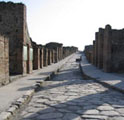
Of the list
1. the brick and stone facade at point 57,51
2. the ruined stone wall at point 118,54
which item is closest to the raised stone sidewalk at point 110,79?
the ruined stone wall at point 118,54

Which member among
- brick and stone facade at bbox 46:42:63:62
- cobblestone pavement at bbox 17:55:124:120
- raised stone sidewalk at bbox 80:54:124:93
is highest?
brick and stone facade at bbox 46:42:63:62

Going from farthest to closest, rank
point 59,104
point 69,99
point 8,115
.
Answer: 1. point 69,99
2. point 59,104
3. point 8,115

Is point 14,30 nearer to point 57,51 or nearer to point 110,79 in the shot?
point 110,79

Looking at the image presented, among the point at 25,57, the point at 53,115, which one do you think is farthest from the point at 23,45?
the point at 53,115

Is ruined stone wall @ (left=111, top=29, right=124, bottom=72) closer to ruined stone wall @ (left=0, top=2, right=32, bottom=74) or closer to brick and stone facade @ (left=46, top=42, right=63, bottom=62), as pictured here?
ruined stone wall @ (left=0, top=2, right=32, bottom=74)

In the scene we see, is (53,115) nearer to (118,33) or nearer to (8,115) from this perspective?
(8,115)

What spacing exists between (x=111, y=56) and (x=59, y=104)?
10248 millimetres

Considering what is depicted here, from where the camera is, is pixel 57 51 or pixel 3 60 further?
pixel 57 51

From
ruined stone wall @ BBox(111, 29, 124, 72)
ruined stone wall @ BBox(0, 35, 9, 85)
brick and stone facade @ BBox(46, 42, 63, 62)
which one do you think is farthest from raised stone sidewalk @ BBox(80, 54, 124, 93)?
brick and stone facade @ BBox(46, 42, 63, 62)

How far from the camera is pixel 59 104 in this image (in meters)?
6.45

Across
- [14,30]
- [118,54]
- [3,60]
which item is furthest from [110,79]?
[14,30]

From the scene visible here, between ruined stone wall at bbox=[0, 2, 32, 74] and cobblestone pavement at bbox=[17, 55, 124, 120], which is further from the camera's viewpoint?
ruined stone wall at bbox=[0, 2, 32, 74]

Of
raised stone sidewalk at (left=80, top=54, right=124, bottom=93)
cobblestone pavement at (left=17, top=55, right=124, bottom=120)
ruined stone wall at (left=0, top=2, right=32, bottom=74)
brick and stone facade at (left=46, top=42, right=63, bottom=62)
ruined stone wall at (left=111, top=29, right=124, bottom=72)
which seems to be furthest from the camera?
brick and stone facade at (left=46, top=42, right=63, bottom=62)

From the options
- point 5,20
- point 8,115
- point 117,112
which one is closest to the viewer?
point 8,115
